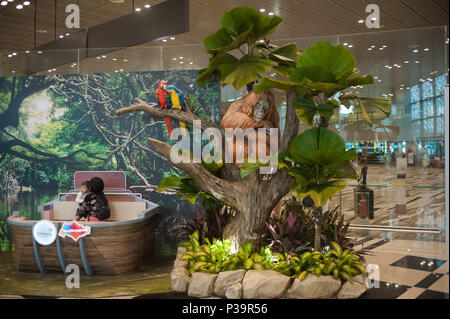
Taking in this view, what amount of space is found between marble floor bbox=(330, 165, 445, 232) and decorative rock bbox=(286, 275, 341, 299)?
2.81 meters

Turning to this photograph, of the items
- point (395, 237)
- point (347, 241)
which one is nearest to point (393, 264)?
point (347, 241)

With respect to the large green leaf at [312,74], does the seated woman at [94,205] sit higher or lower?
lower

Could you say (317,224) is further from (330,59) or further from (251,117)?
(330,59)

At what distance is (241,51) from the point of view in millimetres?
3395

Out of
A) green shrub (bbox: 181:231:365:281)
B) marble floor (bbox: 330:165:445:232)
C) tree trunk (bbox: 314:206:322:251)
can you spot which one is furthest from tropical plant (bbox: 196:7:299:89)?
marble floor (bbox: 330:165:445:232)

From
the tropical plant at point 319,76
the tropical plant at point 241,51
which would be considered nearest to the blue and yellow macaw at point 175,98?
the tropical plant at point 241,51

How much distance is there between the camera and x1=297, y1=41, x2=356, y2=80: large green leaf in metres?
3.05

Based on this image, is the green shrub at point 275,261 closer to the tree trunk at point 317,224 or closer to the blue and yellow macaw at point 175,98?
the tree trunk at point 317,224

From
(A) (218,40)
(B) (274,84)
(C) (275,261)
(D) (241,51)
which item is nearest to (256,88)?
(B) (274,84)

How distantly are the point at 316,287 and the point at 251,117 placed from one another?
171 centimetres

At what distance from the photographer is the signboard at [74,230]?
3.78 metres

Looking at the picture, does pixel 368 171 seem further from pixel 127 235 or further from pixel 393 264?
pixel 127 235

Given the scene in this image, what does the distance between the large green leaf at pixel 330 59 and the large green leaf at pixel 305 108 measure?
0.30m
